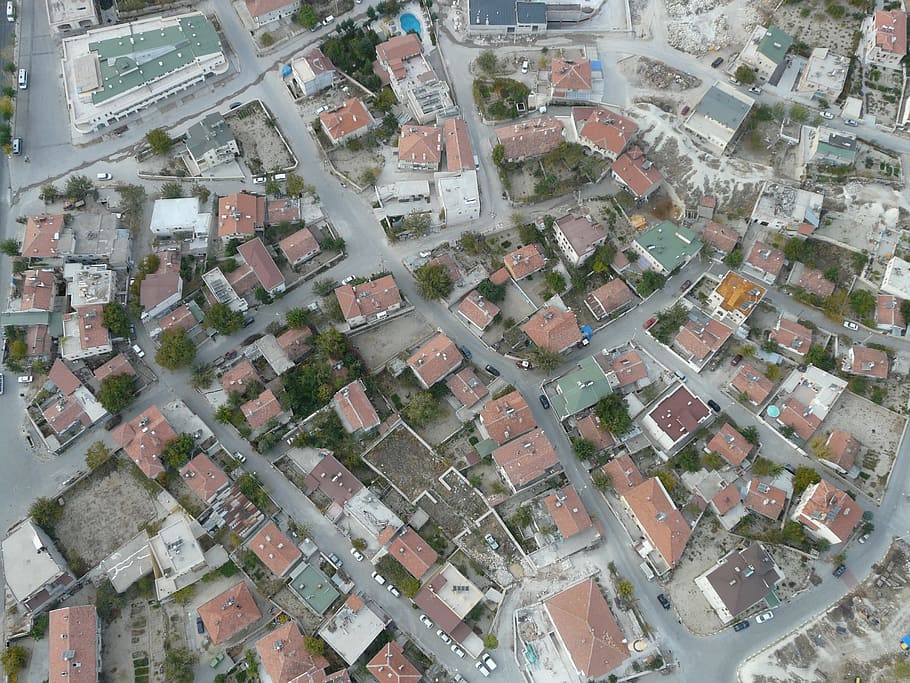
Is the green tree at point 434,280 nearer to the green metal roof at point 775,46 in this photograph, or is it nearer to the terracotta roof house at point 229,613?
the terracotta roof house at point 229,613

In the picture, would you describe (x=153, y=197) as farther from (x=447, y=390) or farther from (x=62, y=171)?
(x=447, y=390)

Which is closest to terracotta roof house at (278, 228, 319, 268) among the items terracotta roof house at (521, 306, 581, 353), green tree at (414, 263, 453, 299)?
green tree at (414, 263, 453, 299)

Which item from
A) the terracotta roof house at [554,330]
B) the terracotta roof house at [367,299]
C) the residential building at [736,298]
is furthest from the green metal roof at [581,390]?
the terracotta roof house at [367,299]

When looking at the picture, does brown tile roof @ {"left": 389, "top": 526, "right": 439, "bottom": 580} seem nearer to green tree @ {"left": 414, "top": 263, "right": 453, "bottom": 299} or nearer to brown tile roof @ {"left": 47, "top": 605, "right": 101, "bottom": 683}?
green tree @ {"left": 414, "top": 263, "right": 453, "bottom": 299}

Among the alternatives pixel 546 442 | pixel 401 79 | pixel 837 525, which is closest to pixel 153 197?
pixel 401 79

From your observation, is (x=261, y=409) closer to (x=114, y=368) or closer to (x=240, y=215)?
(x=114, y=368)
